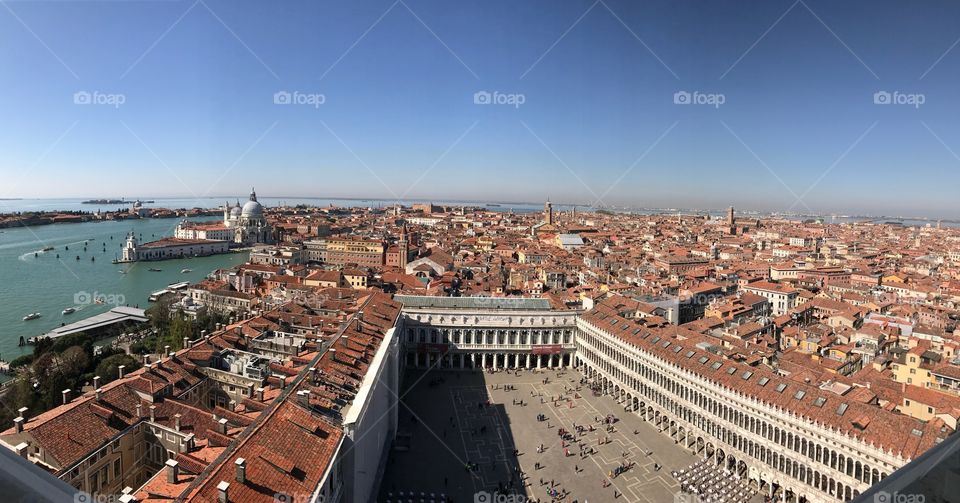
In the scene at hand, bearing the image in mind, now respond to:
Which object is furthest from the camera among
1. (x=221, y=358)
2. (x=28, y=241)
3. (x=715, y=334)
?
(x=28, y=241)

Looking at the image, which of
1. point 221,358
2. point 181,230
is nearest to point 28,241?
point 181,230

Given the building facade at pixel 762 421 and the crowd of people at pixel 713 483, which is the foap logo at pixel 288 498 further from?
the crowd of people at pixel 713 483

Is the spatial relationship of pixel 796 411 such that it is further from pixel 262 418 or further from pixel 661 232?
pixel 661 232

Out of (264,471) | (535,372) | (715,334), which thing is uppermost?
(264,471)

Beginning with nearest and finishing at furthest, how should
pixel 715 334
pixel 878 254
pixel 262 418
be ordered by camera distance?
pixel 262 418 < pixel 715 334 < pixel 878 254

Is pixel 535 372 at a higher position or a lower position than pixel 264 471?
lower

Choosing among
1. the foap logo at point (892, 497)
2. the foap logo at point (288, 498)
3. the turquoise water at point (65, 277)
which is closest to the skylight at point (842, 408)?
the foap logo at point (288, 498)

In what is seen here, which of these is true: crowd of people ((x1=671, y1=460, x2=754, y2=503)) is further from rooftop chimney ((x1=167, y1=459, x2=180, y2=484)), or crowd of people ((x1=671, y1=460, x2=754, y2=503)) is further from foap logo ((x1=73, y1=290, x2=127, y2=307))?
Answer: foap logo ((x1=73, y1=290, x2=127, y2=307))
